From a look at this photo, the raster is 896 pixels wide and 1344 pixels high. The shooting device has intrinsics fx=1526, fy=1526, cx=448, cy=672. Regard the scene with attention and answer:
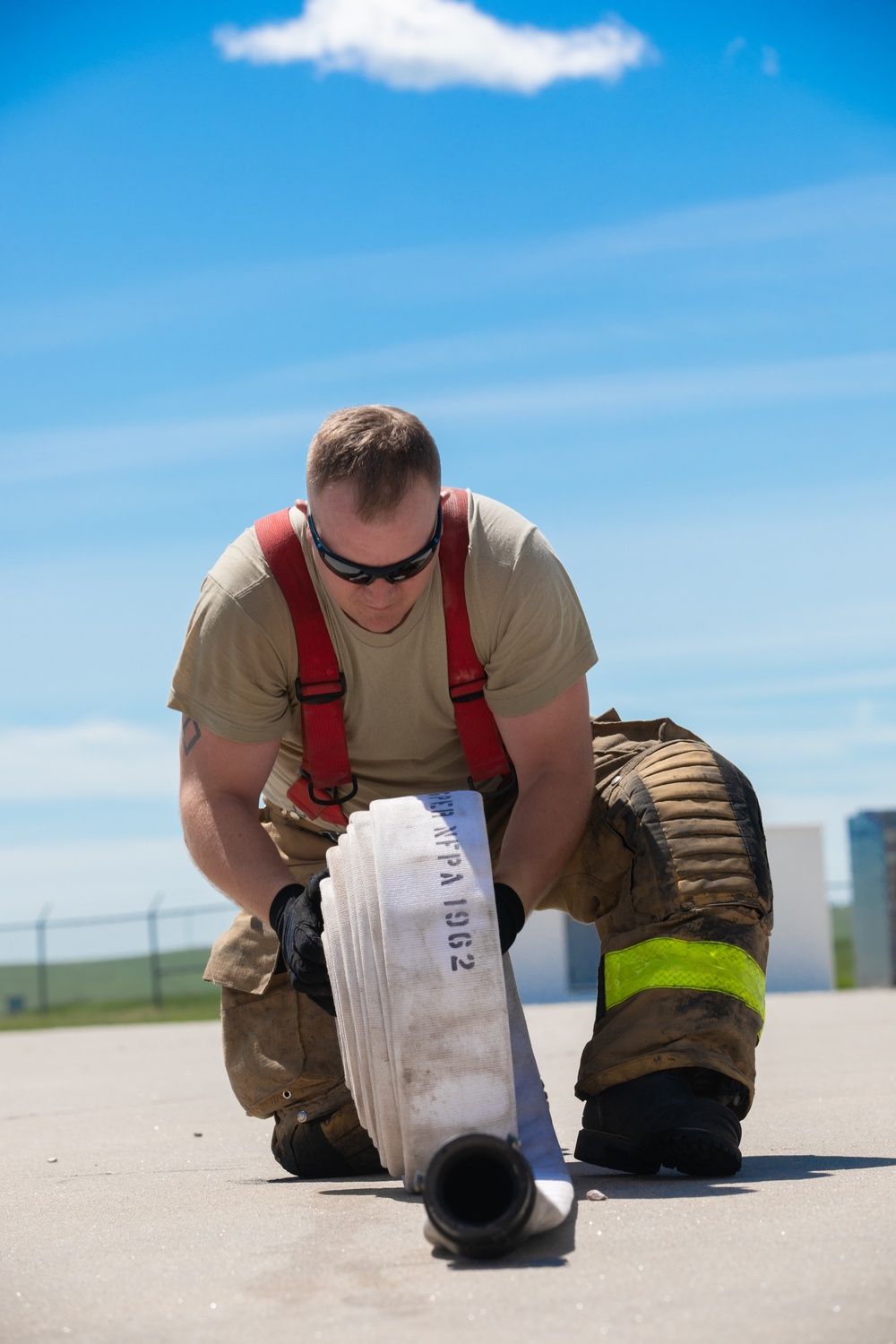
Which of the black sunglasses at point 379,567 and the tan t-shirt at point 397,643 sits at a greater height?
the black sunglasses at point 379,567

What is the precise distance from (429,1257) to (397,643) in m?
1.54

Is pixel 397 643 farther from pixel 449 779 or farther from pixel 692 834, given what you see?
pixel 692 834

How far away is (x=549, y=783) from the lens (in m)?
3.44

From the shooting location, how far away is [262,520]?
11.7ft

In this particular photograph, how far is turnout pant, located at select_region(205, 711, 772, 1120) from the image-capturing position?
3.10 metres

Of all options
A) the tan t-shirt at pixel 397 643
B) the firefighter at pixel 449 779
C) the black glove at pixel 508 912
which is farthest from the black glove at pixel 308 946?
the tan t-shirt at pixel 397 643

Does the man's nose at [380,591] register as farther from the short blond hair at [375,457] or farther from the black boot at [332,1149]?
the black boot at [332,1149]

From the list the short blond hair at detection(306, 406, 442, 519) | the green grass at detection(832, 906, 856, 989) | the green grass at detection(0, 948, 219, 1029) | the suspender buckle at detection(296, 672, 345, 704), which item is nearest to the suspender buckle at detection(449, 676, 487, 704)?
the suspender buckle at detection(296, 672, 345, 704)

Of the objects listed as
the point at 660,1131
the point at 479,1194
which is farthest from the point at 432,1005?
the point at 660,1131

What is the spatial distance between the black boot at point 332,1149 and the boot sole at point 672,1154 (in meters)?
0.68

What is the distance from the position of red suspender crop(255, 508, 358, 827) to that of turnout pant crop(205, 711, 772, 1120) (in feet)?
1.63

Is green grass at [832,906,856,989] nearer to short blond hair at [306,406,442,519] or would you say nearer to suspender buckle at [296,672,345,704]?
suspender buckle at [296,672,345,704]

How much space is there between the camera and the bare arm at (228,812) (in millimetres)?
3439

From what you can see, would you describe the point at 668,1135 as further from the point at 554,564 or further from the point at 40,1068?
the point at 40,1068
